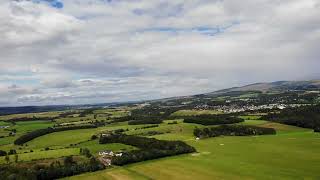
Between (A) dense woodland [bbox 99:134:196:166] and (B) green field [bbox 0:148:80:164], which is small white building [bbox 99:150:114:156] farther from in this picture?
(A) dense woodland [bbox 99:134:196:166]

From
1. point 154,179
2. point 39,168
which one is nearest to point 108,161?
point 39,168

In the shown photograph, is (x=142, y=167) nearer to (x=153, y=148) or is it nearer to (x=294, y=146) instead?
(x=153, y=148)

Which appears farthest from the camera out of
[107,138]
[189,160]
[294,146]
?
[107,138]

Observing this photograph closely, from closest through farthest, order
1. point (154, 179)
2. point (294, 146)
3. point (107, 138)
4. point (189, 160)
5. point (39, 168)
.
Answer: point (154, 179), point (39, 168), point (189, 160), point (294, 146), point (107, 138)

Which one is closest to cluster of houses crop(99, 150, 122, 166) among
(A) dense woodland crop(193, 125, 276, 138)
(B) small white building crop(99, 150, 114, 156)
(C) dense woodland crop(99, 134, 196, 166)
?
(B) small white building crop(99, 150, 114, 156)

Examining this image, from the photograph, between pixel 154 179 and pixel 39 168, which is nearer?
pixel 154 179

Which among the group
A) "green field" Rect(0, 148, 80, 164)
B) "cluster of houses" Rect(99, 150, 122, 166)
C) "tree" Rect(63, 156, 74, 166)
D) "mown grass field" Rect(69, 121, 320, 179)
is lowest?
"mown grass field" Rect(69, 121, 320, 179)
